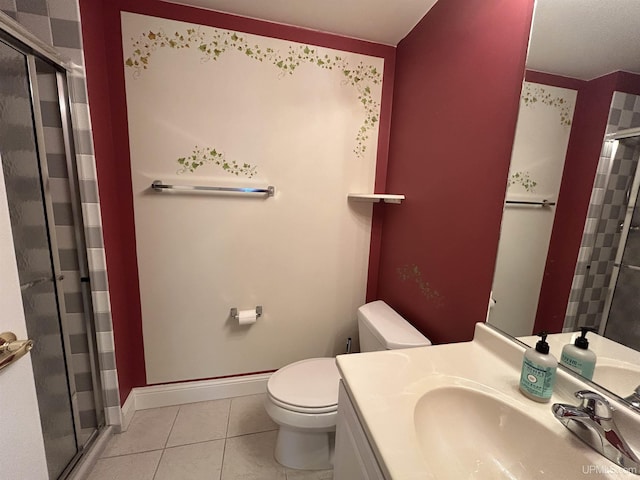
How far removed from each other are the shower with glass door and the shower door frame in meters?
1.82

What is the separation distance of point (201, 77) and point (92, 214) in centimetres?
86

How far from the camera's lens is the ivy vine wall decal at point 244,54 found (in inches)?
53.7

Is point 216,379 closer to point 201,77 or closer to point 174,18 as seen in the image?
point 201,77

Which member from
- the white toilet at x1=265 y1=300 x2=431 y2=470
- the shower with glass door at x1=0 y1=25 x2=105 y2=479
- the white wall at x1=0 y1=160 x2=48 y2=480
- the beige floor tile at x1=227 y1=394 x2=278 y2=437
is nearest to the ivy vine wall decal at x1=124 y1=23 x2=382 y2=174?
the shower with glass door at x1=0 y1=25 x2=105 y2=479

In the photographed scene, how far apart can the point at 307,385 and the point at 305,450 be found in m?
0.34

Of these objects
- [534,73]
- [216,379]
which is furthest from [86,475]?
[534,73]

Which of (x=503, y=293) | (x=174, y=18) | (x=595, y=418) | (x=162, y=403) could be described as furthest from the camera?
(x=162, y=403)

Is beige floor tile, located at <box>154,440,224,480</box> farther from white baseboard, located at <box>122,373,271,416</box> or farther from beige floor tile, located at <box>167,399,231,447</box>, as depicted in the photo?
white baseboard, located at <box>122,373,271,416</box>

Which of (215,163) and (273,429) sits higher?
(215,163)

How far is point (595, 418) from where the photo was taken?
573 millimetres

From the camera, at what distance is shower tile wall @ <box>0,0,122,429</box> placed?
3.63ft

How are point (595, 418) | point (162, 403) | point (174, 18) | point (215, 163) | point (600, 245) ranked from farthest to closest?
point (162, 403) → point (215, 163) → point (174, 18) → point (600, 245) → point (595, 418)

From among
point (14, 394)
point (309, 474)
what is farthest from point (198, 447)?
point (14, 394)

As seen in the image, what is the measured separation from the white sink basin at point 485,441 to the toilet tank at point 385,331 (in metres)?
0.46
